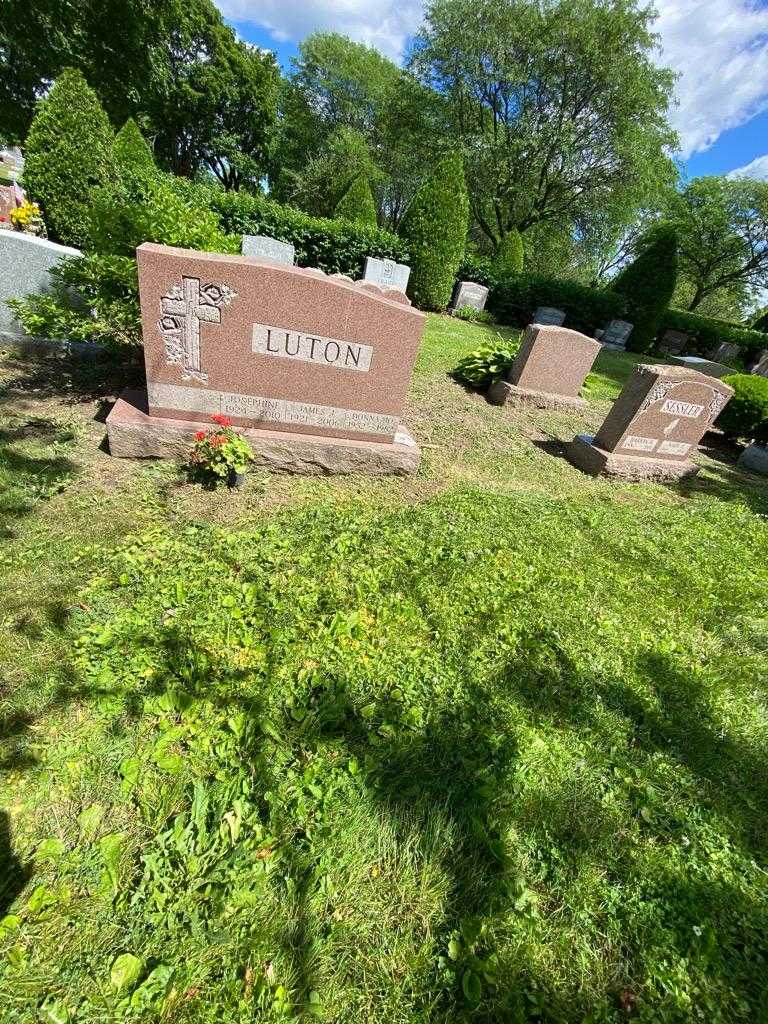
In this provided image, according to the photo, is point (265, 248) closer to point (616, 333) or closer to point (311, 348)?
point (311, 348)

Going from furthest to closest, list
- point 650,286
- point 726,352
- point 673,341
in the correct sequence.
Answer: point 673,341 < point 726,352 < point 650,286

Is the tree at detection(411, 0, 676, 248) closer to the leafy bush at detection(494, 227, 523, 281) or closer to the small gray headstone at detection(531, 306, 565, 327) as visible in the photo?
the leafy bush at detection(494, 227, 523, 281)

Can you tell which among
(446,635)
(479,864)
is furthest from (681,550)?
(479,864)

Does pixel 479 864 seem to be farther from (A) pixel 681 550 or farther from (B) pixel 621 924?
(A) pixel 681 550

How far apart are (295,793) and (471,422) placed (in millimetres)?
5351

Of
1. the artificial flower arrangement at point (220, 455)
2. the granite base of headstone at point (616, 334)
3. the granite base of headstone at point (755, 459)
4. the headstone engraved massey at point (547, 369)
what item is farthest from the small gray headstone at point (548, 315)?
the artificial flower arrangement at point (220, 455)

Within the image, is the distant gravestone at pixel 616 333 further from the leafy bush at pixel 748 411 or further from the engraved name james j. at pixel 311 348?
the engraved name james j. at pixel 311 348

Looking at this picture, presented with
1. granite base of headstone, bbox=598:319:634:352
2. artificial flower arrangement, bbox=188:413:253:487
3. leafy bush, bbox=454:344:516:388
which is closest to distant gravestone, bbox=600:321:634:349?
granite base of headstone, bbox=598:319:634:352

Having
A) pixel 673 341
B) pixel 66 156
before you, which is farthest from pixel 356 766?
pixel 673 341

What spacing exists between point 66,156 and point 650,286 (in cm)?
1750

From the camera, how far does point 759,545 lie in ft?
14.1

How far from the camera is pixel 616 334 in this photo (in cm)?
1614

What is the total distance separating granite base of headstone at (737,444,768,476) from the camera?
6.93 m

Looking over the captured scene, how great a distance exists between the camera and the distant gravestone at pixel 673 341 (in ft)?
61.5
